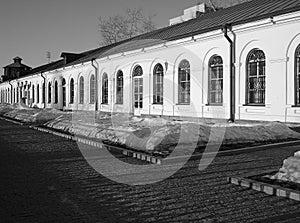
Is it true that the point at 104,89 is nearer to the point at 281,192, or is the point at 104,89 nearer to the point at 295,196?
the point at 281,192

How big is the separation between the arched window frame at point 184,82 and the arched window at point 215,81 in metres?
1.56

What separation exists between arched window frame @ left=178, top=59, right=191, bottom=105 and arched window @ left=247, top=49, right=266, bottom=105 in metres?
3.81

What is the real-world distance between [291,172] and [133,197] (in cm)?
247

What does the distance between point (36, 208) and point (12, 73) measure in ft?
239

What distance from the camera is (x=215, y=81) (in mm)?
16562

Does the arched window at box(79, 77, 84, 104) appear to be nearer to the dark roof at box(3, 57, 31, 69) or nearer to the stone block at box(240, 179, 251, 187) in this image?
the stone block at box(240, 179, 251, 187)

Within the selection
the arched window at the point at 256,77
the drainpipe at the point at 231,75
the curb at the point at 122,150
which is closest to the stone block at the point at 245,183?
the curb at the point at 122,150

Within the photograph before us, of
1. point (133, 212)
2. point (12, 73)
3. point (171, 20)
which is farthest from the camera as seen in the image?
point (12, 73)

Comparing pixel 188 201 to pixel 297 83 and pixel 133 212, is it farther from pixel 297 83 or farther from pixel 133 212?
pixel 297 83

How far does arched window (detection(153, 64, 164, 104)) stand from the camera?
2022 cm

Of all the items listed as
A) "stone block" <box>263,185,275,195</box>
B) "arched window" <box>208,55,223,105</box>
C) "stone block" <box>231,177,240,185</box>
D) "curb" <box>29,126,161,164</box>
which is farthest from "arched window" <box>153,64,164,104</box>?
"stone block" <box>263,185,275,195</box>

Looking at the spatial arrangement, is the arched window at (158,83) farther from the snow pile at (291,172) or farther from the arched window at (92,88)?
the snow pile at (291,172)

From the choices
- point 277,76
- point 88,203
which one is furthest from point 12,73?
point 88,203

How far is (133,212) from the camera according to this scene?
4.42 meters
